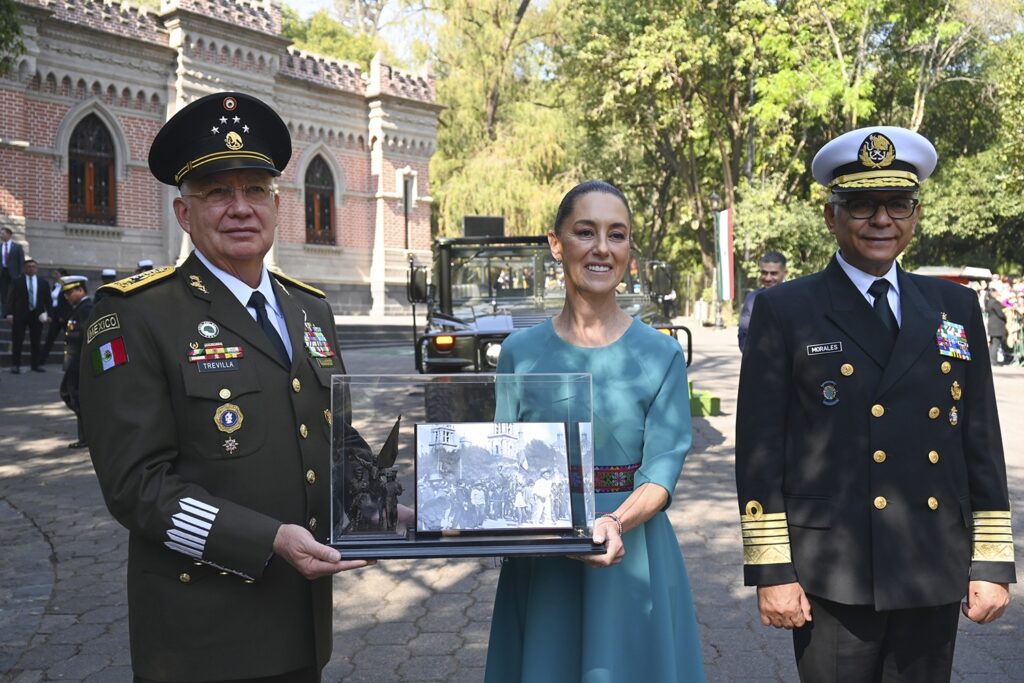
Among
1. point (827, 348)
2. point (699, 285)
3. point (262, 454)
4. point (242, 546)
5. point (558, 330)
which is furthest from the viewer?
point (699, 285)

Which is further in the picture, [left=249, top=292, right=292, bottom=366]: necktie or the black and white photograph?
[left=249, top=292, right=292, bottom=366]: necktie

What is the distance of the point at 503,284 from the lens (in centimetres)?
1098

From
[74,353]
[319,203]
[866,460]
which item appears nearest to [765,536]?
[866,460]

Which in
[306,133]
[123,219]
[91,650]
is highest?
[306,133]

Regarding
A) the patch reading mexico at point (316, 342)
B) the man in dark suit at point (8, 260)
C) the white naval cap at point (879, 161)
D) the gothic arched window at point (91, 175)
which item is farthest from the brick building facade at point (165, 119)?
the white naval cap at point (879, 161)

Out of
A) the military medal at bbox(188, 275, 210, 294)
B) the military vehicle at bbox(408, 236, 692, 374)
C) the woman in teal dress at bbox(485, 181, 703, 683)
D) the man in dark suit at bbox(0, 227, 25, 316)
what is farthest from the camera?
the man in dark suit at bbox(0, 227, 25, 316)

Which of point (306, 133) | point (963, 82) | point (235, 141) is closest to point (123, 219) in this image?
point (306, 133)

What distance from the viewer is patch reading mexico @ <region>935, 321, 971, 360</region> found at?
2572mm

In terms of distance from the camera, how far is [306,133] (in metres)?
28.3

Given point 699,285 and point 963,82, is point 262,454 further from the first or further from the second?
point 699,285

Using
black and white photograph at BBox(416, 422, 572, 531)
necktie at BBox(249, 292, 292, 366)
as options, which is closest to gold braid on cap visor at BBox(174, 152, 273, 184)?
necktie at BBox(249, 292, 292, 366)

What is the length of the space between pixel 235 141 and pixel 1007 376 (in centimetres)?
1865

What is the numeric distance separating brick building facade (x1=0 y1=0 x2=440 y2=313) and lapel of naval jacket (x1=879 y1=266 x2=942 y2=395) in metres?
14.3

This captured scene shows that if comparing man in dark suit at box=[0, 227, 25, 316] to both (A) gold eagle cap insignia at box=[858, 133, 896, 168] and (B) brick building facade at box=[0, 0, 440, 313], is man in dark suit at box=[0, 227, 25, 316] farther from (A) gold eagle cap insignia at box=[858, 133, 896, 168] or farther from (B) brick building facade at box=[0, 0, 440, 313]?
(A) gold eagle cap insignia at box=[858, 133, 896, 168]
